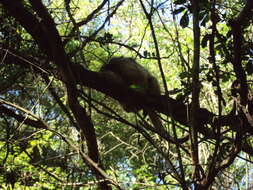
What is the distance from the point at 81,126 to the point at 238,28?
1.21m

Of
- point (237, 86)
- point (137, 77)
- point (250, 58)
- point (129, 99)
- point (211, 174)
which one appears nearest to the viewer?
point (211, 174)

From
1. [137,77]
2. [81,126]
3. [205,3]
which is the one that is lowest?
[81,126]

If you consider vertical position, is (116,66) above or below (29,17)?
above

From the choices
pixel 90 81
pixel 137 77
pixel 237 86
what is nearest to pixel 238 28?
pixel 237 86

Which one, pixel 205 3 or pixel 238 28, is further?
pixel 205 3

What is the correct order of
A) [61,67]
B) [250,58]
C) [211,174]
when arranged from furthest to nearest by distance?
[250,58]
[61,67]
[211,174]

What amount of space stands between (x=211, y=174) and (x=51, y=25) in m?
1.21

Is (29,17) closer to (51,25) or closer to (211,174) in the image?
(51,25)

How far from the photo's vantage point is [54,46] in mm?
1914

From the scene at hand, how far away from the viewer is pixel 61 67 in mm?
2045

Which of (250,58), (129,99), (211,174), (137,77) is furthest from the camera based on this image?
(137,77)

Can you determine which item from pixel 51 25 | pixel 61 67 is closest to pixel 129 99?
pixel 61 67

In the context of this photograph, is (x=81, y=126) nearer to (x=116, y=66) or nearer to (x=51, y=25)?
(x=51, y=25)

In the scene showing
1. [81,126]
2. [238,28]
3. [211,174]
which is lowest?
[211,174]
